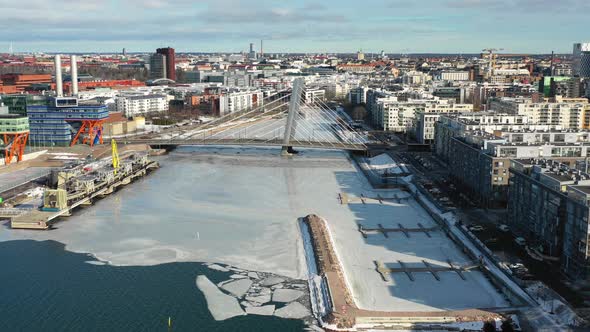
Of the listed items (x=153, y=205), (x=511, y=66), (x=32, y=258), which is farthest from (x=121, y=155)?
(x=511, y=66)

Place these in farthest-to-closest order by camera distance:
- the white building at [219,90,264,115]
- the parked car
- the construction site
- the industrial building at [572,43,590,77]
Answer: the industrial building at [572,43,590,77] → the white building at [219,90,264,115] → the construction site → the parked car

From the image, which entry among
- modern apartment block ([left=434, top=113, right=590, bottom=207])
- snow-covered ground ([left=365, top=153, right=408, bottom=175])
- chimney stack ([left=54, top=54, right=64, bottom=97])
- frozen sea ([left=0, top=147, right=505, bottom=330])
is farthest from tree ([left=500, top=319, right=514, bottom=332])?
chimney stack ([left=54, top=54, right=64, bottom=97])

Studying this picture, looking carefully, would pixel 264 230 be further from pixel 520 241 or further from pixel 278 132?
pixel 278 132

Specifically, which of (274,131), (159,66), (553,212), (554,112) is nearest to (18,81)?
(159,66)

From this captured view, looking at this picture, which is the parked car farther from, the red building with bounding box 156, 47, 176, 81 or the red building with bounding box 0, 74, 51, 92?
the red building with bounding box 156, 47, 176, 81

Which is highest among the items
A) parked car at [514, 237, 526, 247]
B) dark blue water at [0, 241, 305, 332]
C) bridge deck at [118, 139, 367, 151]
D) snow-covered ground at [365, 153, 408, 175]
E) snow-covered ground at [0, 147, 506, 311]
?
bridge deck at [118, 139, 367, 151]

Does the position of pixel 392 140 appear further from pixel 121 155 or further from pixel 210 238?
pixel 210 238

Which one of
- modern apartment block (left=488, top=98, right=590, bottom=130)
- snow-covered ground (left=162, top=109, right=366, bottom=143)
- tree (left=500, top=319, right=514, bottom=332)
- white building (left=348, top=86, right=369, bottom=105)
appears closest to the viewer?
tree (left=500, top=319, right=514, bottom=332)
